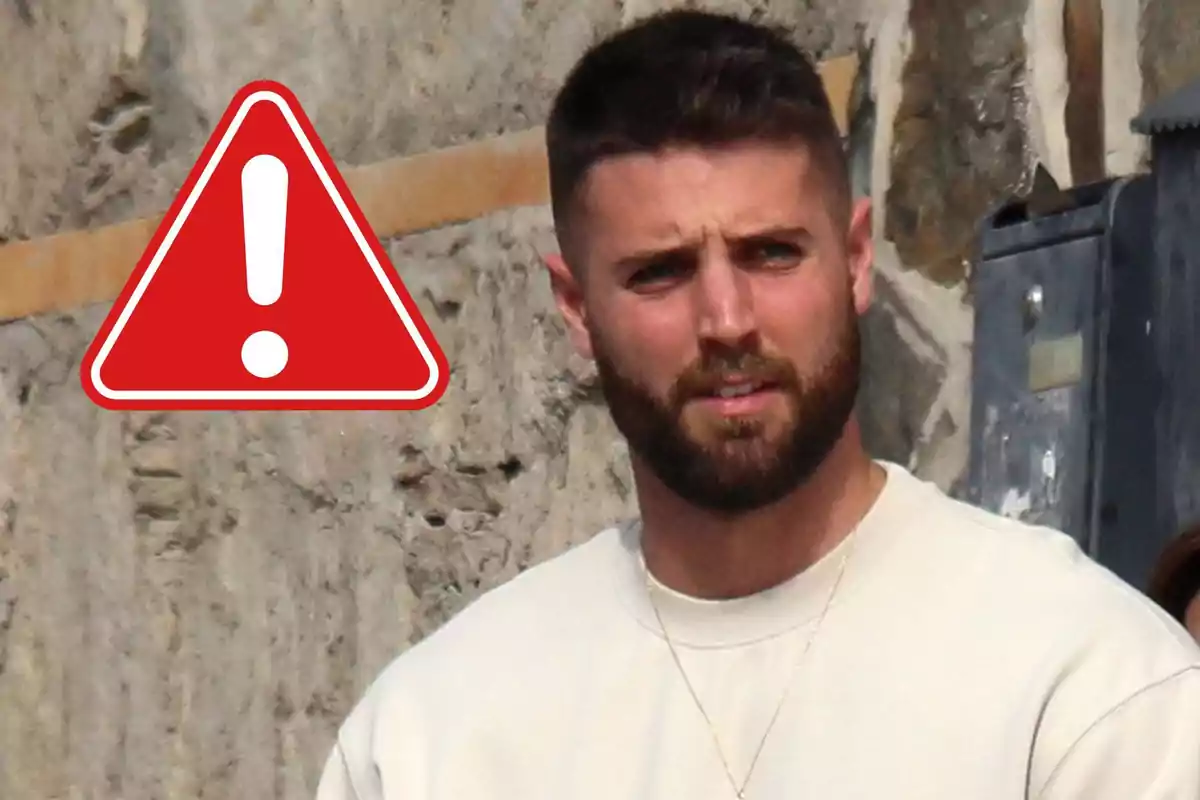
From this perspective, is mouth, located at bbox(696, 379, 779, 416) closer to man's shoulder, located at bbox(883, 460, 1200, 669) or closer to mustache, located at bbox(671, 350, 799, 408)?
mustache, located at bbox(671, 350, 799, 408)

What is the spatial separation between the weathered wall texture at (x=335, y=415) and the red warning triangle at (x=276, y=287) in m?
0.06

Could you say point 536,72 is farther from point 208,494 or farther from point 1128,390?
point 1128,390

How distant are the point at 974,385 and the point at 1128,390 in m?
0.12

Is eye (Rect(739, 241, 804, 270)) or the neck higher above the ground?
eye (Rect(739, 241, 804, 270))

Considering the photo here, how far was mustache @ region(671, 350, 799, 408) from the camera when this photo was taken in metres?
0.97

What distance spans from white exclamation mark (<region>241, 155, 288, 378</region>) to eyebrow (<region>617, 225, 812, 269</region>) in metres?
0.80

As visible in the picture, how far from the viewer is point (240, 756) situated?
6.39 ft

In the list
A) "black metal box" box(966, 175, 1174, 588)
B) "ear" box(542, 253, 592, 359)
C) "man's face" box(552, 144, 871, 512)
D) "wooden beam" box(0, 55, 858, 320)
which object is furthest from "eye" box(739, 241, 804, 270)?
"wooden beam" box(0, 55, 858, 320)

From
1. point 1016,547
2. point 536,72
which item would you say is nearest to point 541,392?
point 536,72

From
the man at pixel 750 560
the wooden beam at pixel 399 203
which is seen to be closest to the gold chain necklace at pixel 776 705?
the man at pixel 750 560

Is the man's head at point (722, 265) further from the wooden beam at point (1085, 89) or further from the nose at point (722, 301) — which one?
the wooden beam at point (1085, 89)

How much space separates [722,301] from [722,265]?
21 millimetres

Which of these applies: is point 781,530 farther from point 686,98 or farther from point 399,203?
point 399,203

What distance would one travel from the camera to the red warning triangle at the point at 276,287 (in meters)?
1.71
